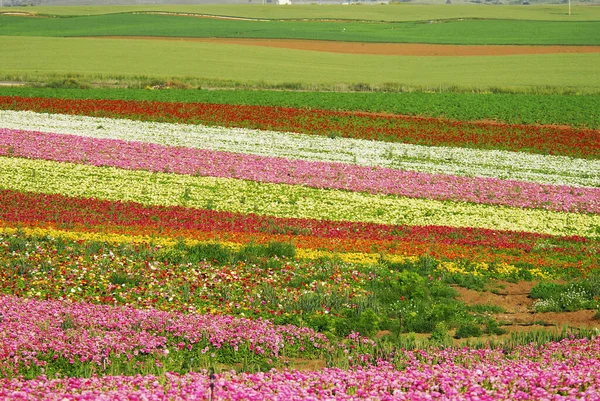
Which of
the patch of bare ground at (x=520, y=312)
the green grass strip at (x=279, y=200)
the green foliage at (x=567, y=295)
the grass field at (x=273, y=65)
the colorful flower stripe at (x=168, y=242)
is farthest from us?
the grass field at (x=273, y=65)

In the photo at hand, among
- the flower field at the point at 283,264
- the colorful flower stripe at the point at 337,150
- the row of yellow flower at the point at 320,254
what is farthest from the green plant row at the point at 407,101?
the row of yellow flower at the point at 320,254

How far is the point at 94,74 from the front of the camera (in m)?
73.2

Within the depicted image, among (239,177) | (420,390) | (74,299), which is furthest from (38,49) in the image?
(420,390)

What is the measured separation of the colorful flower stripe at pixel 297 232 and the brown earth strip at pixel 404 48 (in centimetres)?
7976

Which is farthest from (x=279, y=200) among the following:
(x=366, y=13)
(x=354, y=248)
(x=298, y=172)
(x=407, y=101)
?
(x=366, y=13)

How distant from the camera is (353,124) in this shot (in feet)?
163

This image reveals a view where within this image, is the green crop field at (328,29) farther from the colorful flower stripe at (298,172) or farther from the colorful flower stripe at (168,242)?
the colorful flower stripe at (168,242)

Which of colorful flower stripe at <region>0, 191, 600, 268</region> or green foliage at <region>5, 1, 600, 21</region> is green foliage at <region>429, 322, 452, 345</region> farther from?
green foliage at <region>5, 1, 600, 21</region>

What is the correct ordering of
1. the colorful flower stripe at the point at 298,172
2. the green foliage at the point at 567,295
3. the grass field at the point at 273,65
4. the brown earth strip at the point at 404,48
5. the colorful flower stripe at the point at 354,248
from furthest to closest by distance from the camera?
the brown earth strip at the point at 404,48 < the grass field at the point at 273,65 < the colorful flower stripe at the point at 298,172 < the colorful flower stripe at the point at 354,248 < the green foliage at the point at 567,295

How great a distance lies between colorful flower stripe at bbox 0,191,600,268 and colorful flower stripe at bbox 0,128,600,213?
19.7 feet

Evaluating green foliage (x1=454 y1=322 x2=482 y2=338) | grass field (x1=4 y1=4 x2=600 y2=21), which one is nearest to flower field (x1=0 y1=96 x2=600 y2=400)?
green foliage (x1=454 y1=322 x2=482 y2=338)

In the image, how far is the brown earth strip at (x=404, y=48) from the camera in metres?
106

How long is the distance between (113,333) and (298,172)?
20546 millimetres

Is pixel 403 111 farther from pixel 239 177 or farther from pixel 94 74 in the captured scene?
pixel 94 74
